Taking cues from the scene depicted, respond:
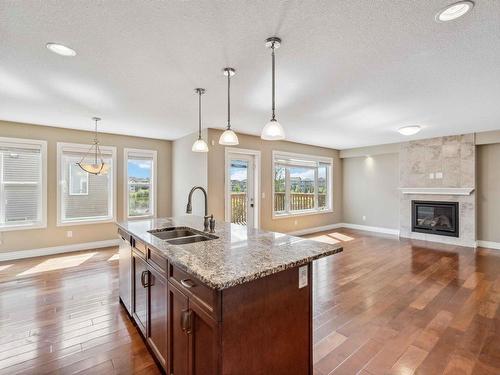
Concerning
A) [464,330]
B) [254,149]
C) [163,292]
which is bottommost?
[464,330]

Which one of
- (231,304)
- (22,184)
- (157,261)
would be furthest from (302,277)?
(22,184)

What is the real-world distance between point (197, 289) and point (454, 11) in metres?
2.42

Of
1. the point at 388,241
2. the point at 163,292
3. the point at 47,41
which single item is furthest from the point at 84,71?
the point at 388,241

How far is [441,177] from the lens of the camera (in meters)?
6.08

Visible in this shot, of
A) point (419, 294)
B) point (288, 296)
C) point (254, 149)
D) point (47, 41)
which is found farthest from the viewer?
point (254, 149)

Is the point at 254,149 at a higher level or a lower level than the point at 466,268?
higher

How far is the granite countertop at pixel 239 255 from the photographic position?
1.30 meters

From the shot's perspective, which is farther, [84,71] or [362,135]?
[362,135]

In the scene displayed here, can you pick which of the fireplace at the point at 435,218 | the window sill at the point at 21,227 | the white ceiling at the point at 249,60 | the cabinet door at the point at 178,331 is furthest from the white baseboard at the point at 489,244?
the window sill at the point at 21,227

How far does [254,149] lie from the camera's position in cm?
589

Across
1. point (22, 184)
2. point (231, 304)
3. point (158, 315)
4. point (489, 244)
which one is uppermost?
point (22, 184)

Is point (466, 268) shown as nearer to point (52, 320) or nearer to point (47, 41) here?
point (52, 320)

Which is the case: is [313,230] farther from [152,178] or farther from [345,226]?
[152,178]

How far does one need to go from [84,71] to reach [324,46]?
2368mm
